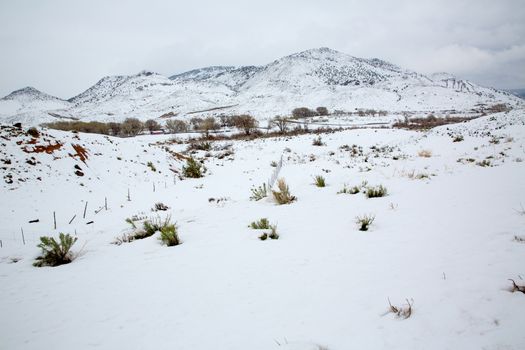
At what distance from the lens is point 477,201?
5086 millimetres

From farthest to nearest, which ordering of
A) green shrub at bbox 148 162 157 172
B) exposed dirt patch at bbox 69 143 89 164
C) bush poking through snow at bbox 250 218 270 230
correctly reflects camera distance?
green shrub at bbox 148 162 157 172, exposed dirt patch at bbox 69 143 89 164, bush poking through snow at bbox 250 218 270 230

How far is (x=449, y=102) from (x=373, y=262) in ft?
465

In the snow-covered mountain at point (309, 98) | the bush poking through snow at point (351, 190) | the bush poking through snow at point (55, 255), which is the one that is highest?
the snow-covered mountain at point (309, 98)

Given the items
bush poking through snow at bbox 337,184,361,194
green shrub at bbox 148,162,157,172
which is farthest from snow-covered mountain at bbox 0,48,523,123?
bush poking through snow at bbox 337,184,361,194

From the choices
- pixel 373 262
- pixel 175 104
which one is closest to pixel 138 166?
pixel 373 262

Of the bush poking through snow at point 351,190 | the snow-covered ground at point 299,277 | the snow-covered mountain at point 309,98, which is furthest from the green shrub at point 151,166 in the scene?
the snow-covered mountain at point 309,98

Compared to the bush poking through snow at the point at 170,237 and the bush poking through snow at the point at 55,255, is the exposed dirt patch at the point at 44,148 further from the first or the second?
the bush poking through snow at the point at 170,237

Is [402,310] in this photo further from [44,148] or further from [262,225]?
[44,148]

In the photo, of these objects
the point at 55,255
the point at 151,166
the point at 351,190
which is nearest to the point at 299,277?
the point at 55,255

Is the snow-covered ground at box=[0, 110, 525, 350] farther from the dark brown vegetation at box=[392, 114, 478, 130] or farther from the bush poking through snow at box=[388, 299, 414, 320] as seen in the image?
the dark brown vegetation at box=[392, 114, 478, 130]

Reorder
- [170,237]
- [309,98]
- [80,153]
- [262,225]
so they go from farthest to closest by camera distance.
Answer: [309,98] < [80,153] < [262,225] < [170,237]

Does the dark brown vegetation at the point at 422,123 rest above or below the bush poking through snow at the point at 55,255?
above

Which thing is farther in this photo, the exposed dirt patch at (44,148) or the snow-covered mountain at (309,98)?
the snow-covered mountain at (309,98)

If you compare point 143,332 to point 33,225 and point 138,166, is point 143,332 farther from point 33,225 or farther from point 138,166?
point 138,166
